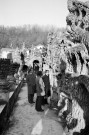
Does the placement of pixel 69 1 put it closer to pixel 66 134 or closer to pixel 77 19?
pixel 77 19

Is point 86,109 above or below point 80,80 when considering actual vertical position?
below

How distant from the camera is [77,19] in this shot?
4.96m

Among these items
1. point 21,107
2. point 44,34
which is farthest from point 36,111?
point 44,34

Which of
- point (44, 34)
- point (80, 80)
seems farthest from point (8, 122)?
point (44, 34)

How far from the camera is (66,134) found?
5.98 meters

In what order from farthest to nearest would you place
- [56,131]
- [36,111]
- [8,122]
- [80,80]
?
[36,111] < [8,122] < [56,131] < [80,80]

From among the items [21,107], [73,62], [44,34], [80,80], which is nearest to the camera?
[80,80]

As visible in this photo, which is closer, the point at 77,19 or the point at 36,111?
the point at 77,19

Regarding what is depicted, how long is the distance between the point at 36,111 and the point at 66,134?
9.66ft

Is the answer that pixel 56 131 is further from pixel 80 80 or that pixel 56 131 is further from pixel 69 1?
pixel 69 1

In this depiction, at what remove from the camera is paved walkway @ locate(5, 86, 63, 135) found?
6369 mm

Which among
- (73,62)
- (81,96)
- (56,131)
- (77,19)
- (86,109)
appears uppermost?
(77,19)

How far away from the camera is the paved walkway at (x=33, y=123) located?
20.9 ft

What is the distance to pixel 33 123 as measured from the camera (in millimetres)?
7141
